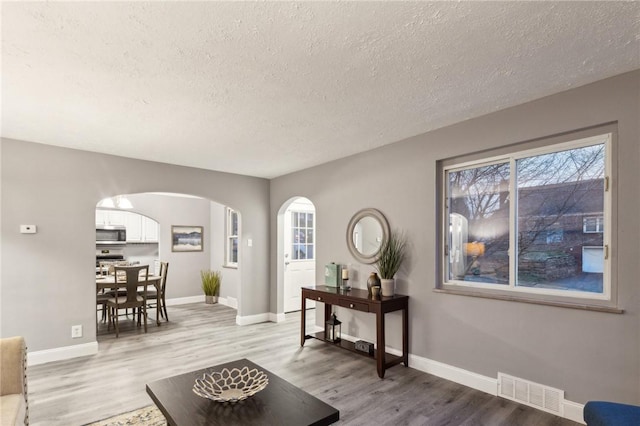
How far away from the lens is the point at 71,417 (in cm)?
271

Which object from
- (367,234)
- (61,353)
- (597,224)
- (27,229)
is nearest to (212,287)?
(61,353)

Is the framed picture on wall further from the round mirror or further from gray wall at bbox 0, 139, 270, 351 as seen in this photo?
the round mirror

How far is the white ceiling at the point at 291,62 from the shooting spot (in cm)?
171

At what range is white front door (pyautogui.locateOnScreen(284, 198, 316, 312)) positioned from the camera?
643 centimetres

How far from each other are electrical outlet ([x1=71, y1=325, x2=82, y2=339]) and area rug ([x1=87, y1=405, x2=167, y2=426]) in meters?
1.93

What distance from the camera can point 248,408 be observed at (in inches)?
76.8

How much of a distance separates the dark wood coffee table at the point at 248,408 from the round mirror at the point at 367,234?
2.22 m

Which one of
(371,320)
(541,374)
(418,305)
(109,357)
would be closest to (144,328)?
(109,357)

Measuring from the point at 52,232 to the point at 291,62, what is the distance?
3.70 m

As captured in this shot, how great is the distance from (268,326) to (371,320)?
2026 mm

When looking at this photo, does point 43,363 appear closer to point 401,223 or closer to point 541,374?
point 401,223

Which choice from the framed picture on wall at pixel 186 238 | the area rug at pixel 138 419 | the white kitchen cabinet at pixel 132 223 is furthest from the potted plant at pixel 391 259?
the white kitchen cabinet at pixel 132 223

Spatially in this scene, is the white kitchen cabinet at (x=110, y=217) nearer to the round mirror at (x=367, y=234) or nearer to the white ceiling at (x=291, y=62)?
the white ceiling at (x=291, y=62)

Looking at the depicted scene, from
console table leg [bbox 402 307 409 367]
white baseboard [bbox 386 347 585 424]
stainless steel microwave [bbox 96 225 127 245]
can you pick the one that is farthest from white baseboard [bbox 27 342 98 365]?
stainless steel microwave [bbox 96 225 127 245]
